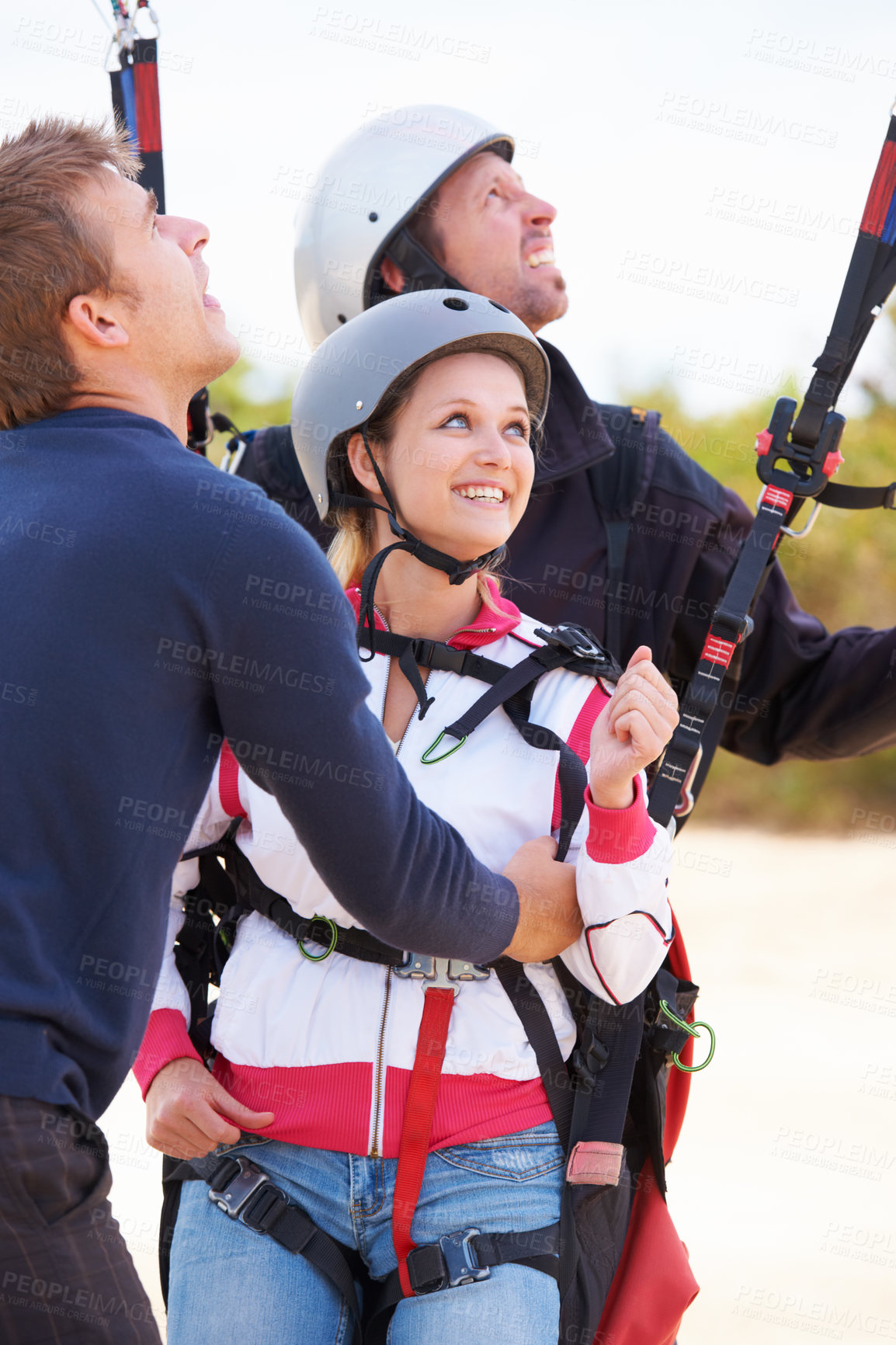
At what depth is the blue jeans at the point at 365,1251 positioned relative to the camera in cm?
208

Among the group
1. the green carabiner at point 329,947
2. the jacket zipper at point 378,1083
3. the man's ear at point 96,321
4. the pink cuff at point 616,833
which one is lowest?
the jacket zipper at point 378,1083

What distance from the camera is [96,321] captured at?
193cm

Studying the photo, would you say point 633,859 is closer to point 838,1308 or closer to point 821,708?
point 821,708

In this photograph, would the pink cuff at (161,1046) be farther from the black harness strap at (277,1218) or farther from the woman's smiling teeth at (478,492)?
the woman's smiling teeth at (478,492)

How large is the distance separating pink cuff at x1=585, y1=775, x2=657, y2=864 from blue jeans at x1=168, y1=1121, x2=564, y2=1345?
0.55 meters

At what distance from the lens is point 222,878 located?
2.71 m

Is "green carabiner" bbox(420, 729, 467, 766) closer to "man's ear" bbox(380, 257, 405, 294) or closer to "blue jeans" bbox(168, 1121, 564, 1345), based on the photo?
"blue jeans" bbox(168, 1121, 564, 1345)

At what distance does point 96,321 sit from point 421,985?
128 cm

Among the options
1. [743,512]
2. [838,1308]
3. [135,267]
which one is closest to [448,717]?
[135,267]

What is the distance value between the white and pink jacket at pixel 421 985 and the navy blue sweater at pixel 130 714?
20.2 inches

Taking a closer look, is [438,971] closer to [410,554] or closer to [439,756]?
[439,756]

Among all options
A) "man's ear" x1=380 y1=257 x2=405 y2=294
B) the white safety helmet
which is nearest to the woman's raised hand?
the white safety helmet

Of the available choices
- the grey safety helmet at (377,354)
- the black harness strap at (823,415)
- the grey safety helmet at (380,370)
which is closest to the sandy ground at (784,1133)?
the black harness strap at (823,415)

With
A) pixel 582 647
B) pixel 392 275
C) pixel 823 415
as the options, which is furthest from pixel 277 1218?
pixel 392 275
